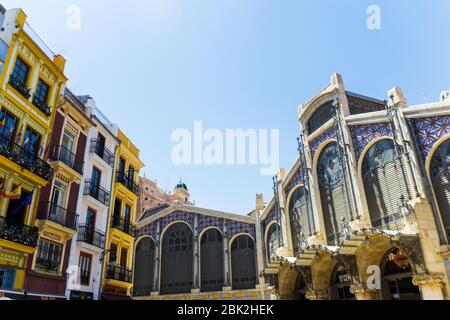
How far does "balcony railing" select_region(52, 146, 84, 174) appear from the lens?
720 inches

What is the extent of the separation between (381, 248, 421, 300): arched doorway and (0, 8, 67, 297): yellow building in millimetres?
16479

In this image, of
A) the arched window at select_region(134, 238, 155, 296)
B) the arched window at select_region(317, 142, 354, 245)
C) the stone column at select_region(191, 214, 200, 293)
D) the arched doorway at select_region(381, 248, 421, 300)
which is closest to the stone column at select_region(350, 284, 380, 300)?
the arched doorway at select_region(381, 248, 421, 300)

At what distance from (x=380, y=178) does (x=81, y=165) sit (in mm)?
16596

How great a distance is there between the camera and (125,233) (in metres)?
24.4

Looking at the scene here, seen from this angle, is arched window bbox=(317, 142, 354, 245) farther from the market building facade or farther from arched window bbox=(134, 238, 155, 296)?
arched window bbox=(134, 238, 155, 296)

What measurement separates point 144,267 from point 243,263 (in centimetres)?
1005

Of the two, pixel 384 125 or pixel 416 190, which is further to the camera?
pixel 384 125

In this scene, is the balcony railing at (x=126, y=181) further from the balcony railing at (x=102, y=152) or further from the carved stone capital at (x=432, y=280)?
the carved stone capital at (x=432, y=280)

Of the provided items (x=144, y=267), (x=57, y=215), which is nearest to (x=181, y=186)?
(x=144, y=267)

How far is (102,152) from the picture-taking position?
75.8ft

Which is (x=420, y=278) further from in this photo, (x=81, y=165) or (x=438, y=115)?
(x=81, y=165)

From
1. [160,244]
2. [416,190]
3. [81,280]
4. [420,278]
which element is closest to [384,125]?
[416,190]

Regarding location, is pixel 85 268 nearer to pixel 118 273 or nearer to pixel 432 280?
pixel 118 273

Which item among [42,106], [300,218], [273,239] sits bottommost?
[273,239]
